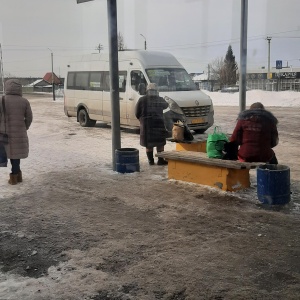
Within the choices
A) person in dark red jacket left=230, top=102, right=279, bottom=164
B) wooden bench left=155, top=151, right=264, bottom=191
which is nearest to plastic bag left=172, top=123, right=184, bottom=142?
wooden bench left=155, top=151, right=264, bottom=191

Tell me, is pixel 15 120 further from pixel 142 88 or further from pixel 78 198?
pixel 142 88

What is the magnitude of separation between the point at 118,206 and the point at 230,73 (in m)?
5.98

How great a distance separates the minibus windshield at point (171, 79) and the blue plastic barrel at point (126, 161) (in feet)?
16.6

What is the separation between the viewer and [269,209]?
17.4ft

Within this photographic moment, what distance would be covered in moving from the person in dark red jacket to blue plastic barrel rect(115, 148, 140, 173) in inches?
81.2

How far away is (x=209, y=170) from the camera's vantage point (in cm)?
630

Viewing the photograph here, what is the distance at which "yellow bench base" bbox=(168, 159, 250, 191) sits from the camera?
607 centimetres

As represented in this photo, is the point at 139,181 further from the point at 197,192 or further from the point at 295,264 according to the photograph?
the point at 295,264

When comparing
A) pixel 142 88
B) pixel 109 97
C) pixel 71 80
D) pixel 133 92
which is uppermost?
pixel 71 80

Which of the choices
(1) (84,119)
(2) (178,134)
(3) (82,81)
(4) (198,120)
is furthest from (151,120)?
(1) (84,119)

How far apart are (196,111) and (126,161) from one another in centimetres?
503

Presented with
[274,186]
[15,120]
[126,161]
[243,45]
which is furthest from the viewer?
[243,45]

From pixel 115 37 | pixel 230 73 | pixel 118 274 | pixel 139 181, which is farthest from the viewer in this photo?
pixel 230 73

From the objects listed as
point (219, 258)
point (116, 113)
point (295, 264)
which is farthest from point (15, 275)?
point (116, 113)
